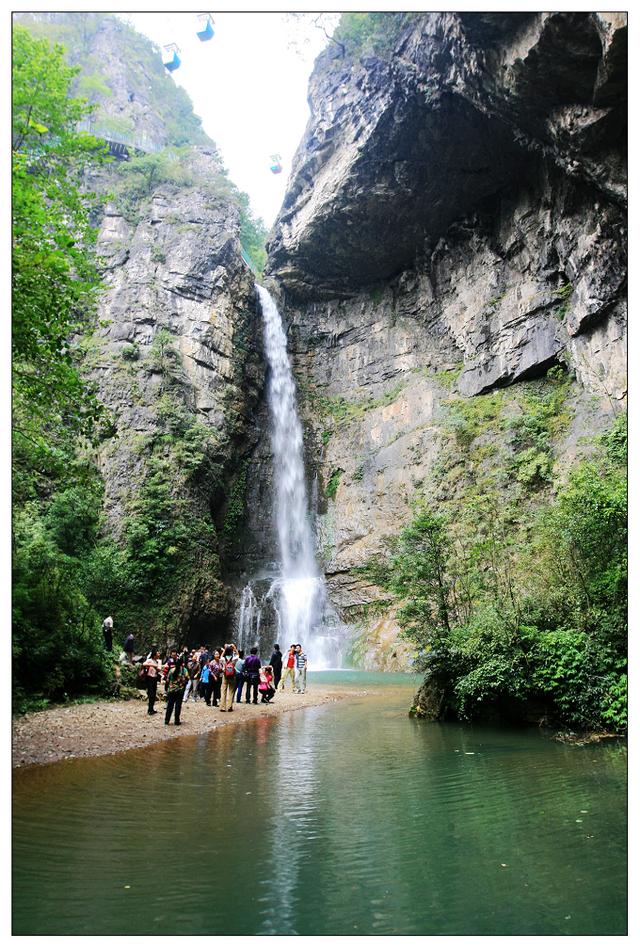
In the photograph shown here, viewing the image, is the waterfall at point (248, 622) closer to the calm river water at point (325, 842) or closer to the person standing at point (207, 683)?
the person standing at point (207, 683)

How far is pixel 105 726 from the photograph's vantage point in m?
9.98

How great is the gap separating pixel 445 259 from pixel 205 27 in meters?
27.4

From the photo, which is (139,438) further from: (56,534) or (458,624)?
(458,624)

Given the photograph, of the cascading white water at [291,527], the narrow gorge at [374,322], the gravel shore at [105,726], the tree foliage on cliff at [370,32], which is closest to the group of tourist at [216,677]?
the gravel shore at [105,726]

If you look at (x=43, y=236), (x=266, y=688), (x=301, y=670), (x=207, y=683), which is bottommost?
(x=301, y=670)

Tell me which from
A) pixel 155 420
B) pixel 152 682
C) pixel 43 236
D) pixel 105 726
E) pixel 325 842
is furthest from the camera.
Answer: pixel 155 420

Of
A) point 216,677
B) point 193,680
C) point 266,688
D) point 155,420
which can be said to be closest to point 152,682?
point 216,677

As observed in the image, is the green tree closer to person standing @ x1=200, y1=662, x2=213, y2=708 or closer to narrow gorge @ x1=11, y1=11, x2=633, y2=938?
narrow gorge @ x1=11, y1=11, x2=633, y2=938

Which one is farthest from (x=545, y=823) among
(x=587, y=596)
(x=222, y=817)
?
(x=587, y=596)

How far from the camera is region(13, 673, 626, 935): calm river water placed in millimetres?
3643

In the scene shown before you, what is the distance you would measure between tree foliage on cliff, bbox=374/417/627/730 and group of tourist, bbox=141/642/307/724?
4.18 metres

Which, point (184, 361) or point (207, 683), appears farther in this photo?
point (184, 361)

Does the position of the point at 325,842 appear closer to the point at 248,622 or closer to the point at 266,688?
the point at 266,688
